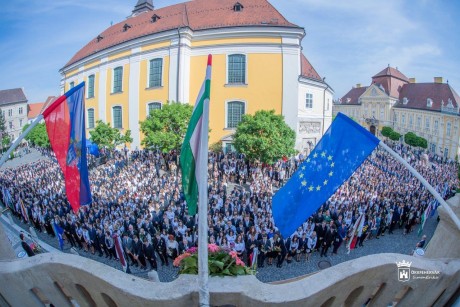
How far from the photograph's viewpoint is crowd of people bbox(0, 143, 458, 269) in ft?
33.2

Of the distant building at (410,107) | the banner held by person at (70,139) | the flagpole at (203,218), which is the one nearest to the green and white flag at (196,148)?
the flagpole at (203,218)

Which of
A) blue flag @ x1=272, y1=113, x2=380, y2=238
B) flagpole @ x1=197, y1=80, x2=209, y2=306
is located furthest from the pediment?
flagpole @ x1=197, y1=80, x2=209, y2=306

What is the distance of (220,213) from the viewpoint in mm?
12492

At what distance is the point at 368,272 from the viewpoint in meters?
2.61

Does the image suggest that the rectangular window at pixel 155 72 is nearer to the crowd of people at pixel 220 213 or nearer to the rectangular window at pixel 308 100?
the crowd of people at pixel 220 213

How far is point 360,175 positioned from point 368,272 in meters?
18.1

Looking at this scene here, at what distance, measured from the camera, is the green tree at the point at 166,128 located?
2057 centimetres

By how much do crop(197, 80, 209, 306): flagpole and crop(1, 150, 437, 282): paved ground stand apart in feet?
23.9

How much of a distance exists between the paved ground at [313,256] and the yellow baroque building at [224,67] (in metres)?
14.1

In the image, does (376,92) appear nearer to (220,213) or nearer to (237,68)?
(237,68)

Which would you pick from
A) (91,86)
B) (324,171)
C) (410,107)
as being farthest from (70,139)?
(410,107)

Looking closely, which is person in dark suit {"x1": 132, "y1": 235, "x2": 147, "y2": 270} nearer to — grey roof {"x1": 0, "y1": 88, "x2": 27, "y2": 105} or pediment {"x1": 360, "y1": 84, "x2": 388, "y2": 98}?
pediment {"x1": 360, "y1": 84, "x2": 388, "y2": 98}

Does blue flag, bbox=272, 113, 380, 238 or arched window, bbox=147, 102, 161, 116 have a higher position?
arched window, bbox=147, 102, 161, 116

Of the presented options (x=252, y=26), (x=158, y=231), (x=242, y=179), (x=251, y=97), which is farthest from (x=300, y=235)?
(x=252, y=26)
